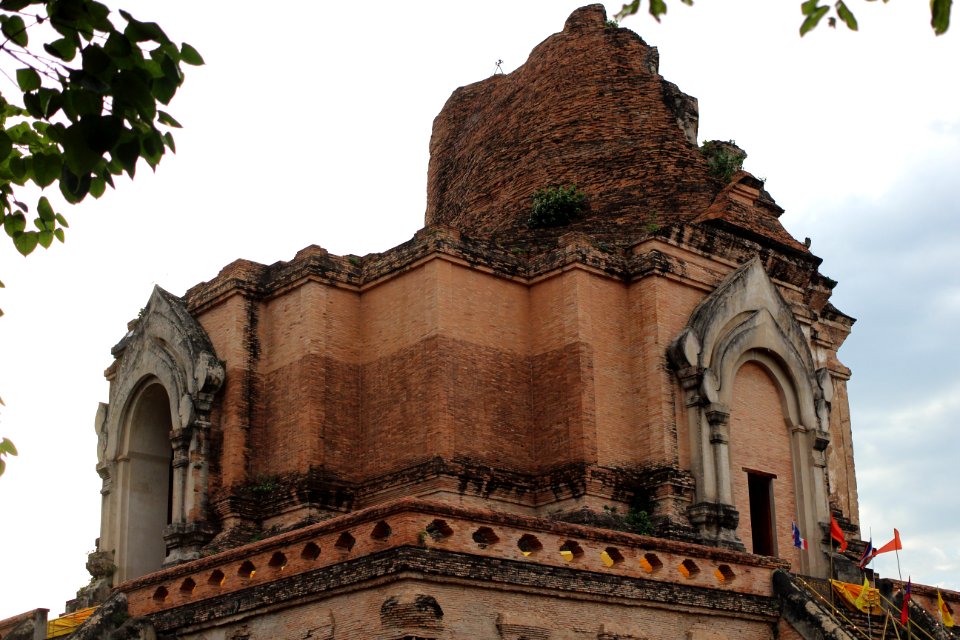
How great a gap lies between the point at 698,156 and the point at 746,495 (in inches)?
238

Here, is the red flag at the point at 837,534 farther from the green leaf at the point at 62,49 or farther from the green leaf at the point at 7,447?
the green leaf at the point at 62,49

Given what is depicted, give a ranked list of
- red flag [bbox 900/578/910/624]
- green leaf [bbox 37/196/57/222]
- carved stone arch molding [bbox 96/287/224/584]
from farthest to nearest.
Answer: carved stone arch molding [bbox 96/287/224/584]
red flag [bbox 900/578/910/624]
green leaf [bbox 37/196/57/222]

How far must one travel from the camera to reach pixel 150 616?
16.9 meters

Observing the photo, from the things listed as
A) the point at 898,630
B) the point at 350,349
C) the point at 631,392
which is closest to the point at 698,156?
the point at 631,392

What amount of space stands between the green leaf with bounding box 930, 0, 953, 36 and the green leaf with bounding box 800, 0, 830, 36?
510 mm

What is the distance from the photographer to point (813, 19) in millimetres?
7023

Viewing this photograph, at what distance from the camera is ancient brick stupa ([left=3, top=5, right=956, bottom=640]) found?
1631 cm

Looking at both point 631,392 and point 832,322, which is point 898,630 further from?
point 832,322

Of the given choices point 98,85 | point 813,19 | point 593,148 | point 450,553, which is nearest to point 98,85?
point 98,85

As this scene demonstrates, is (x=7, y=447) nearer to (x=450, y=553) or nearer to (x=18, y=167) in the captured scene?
(x=18, y=167)

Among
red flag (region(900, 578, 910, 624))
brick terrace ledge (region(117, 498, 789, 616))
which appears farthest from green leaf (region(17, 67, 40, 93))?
red flag (region(900, 578, 910, 624))

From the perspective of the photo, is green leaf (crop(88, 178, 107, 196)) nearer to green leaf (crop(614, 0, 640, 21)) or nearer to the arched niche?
green leaf (crop(614, 0, 640, 21))

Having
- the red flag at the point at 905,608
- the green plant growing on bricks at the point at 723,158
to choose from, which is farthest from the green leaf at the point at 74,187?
the green plant growing on bricks at the point at 723,158

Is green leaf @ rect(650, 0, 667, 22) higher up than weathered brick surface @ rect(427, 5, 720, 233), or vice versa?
weathered brick surface @ rect(427, 5, 720, 233)
